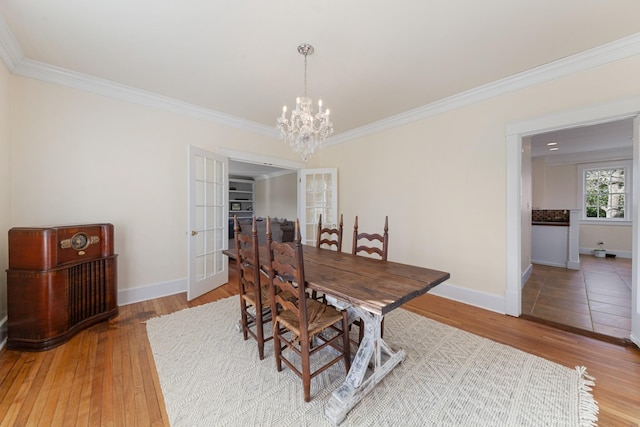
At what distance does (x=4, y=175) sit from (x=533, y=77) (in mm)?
5047

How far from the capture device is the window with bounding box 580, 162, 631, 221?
5.52 metres

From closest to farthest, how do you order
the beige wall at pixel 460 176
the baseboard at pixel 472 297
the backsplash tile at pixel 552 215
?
the beige wall at pixel 460 176
the baseboard at pixel 472 297
the backsplash tile at pixel 552 215

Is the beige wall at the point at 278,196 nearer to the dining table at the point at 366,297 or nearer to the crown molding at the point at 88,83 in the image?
the crown molding at the point at 88,83

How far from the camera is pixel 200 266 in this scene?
3182 mm

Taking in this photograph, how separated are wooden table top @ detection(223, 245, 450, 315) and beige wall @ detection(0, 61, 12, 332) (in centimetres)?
229

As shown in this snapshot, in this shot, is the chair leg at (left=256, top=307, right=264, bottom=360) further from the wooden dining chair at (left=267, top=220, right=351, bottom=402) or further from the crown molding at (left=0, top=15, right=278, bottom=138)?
the crown molding at (left=0, top=15, right=278, bottom=138)

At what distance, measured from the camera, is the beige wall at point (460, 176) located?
2250mm

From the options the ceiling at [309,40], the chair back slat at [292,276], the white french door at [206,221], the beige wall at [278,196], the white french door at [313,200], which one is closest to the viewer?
the chair back slat at [292,276]

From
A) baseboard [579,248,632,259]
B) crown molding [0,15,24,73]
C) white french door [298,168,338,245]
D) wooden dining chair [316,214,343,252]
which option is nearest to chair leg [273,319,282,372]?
wooden dining chair [316,214,343,252]

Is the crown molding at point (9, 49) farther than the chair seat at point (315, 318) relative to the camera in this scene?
Yes

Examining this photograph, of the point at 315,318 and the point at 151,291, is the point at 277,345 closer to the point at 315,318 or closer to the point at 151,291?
the point at 315,318

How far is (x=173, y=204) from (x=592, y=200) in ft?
29.9

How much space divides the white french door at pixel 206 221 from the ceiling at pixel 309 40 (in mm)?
941

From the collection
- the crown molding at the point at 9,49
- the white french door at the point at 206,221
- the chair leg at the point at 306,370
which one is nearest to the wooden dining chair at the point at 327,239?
the chair leg at the point at 306,370
